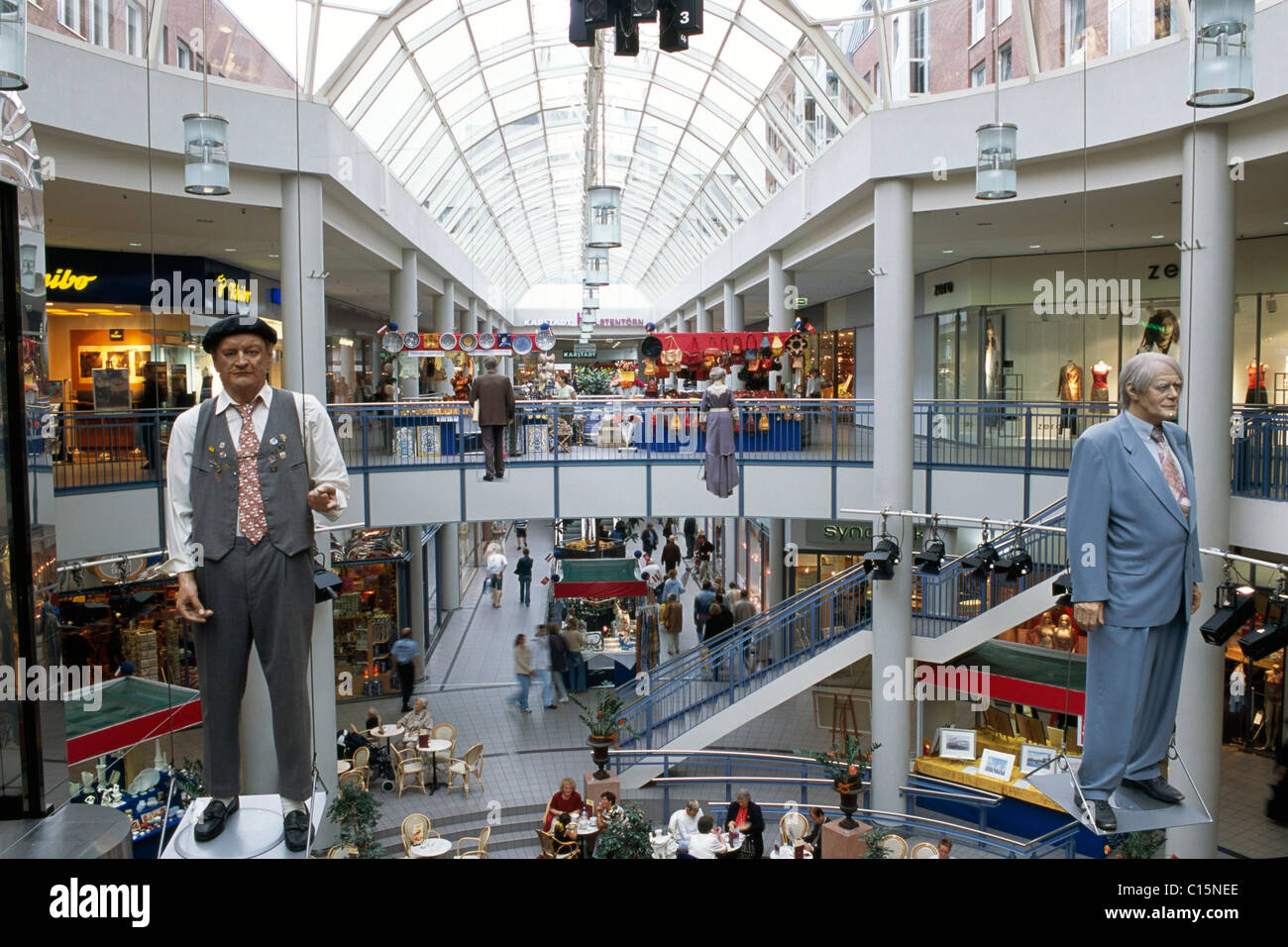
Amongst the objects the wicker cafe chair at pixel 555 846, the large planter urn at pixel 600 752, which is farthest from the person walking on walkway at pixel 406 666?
the wicker cafe chair at pixel 555 846

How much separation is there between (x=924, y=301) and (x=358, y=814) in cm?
1833

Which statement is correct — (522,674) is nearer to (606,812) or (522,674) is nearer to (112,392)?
(606,812)

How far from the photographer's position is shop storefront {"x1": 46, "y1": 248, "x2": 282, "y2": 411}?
511 centimetres

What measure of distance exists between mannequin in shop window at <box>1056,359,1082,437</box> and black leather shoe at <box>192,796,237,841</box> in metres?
8.71

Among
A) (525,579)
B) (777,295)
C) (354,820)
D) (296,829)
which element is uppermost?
(777,295)

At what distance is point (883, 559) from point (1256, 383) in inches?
303

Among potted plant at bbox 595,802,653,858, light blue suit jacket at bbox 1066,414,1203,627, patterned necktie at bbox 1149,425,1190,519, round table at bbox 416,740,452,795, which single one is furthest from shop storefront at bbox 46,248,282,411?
round table at bbox 416,740,452,795

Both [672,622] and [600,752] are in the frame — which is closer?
[600,752]

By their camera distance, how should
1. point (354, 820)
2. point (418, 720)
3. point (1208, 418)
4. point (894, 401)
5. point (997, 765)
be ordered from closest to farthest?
point (354, 820)
point (1208, 418)
point (894, 401)
point (997, 765)
point (418, 720)

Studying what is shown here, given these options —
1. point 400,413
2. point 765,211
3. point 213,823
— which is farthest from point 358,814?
point 765,211

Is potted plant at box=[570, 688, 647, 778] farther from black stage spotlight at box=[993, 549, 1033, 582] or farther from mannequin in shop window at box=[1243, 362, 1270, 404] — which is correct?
A: mannequin in shop window at box=[1243, 362, 1270, 404]

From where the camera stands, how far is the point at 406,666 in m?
17.7

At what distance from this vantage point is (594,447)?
15.7m

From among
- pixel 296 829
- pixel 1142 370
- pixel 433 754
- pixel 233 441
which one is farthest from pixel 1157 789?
pixel 433 754
